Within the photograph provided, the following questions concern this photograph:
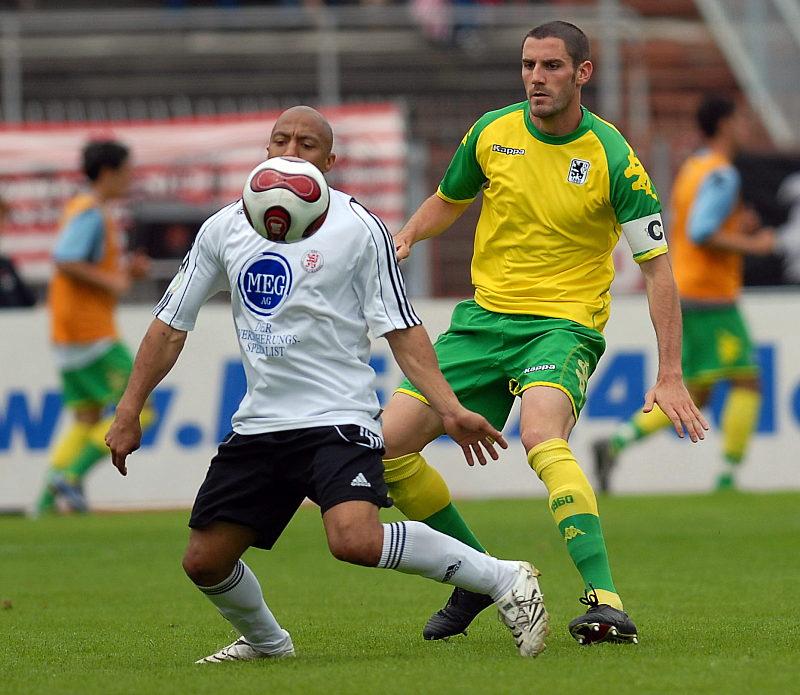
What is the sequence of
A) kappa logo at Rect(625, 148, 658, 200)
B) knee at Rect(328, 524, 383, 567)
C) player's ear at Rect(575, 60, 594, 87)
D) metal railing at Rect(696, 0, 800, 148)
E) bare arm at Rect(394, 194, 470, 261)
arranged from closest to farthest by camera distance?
1. knee at Rect(328, 524, 383, 567)
2. kappa logo at Rect(625, 148, 658, 200)
3. player's ear at Rect(575, 60, 594, 87)
4. bare arm at Rect(394, 194, 470, 261)
5. metal railing at Rect(696, 0, 800, 148)

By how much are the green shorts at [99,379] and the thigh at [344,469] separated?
790cm

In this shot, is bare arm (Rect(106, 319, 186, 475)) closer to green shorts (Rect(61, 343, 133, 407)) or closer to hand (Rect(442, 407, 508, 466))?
hand (Rect(442, 407, 508, 466))

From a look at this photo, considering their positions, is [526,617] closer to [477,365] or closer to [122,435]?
[477,365]

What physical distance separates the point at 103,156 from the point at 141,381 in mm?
7663

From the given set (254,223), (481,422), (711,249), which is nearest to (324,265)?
(254,223)

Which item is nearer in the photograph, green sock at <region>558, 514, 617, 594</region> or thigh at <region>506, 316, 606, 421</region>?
green sock at <region>558, 514, 617, 594</region>

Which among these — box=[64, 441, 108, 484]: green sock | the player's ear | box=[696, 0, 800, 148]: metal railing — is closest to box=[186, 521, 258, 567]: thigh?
the player's ear

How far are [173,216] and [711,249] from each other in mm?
6788

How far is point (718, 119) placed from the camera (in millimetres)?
13820

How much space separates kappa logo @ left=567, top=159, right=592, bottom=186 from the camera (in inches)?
269

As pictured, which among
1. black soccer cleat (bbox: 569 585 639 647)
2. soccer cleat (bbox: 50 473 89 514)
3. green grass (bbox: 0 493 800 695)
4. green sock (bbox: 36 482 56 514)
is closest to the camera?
green grass (bbox: 0 493 800 695)

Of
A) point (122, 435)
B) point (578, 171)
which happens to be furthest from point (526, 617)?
point (578, 171)

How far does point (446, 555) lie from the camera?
5930mm

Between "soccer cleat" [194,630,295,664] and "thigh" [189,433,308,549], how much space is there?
0.49 meters
